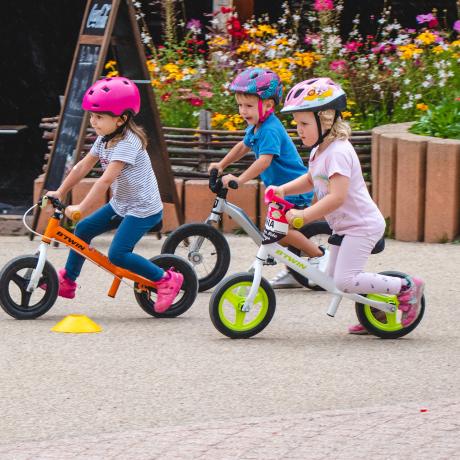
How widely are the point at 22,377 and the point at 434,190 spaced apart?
3873 millimetres

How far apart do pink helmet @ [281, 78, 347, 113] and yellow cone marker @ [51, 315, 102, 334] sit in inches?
58.4

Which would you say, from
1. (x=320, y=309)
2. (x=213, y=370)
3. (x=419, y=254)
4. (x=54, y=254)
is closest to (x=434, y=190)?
(x=419, y=254)

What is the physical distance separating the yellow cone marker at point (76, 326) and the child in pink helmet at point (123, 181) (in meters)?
0.30

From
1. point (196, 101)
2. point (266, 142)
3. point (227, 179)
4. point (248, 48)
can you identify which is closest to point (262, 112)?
point (266, 142)

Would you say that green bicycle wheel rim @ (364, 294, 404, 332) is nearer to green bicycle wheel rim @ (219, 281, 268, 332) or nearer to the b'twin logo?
green bicycle wheel rim @ (219, 281, 268, 332)

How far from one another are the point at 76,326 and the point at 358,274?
147cm

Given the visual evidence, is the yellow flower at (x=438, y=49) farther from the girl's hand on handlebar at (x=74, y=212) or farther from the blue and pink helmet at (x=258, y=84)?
the girl's hand on handlebar at (x=74, y=212)

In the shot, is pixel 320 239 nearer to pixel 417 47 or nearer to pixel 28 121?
pixel 417 47

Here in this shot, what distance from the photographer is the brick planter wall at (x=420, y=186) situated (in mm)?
8383

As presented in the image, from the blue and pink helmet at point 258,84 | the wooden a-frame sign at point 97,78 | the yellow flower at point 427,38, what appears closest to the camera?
→ the blue and pink helmet at point 258,84

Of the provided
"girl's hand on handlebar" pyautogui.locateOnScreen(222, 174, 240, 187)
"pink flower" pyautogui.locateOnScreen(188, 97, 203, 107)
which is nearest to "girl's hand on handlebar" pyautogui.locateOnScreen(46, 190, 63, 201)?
"girl's hand on handlebar" pyautogui.locateOnScreen(222, 174, 240, 187)

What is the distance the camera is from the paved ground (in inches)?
179

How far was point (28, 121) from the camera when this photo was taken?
48.0 ft

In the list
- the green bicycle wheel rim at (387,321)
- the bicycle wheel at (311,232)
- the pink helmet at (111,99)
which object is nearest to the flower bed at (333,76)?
the bicycle wheel at (311,232)
